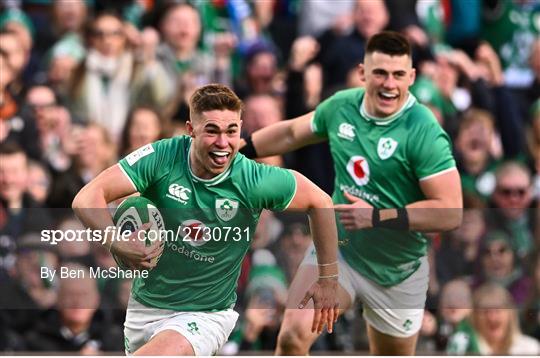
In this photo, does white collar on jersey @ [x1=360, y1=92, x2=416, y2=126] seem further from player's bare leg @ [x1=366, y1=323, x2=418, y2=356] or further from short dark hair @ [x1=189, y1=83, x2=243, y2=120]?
short dark hair @ [x1=189, y1=83, x2=243, y2=120]

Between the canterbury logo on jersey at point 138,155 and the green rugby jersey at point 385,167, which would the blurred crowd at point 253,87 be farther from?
the canterbury logo on jersey at point 138,155

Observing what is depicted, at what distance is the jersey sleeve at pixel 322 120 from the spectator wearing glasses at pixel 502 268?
47.3 inches

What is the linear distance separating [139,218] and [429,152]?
1.99 meters

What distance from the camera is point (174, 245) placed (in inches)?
320

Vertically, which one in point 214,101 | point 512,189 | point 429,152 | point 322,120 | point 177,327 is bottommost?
point 177,327

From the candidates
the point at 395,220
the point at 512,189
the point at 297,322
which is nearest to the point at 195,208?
the point at 297,322

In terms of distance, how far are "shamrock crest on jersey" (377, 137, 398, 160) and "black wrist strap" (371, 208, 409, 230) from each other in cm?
35

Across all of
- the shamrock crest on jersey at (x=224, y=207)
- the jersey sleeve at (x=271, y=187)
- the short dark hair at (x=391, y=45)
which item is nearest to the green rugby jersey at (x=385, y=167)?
the short dark hair at (x=391, y=45)

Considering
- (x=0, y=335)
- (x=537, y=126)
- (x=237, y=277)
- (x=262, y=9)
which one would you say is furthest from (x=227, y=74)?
(x=237, y=277)

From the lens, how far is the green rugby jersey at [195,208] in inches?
→ 318

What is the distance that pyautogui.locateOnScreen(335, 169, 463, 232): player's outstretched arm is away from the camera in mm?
9094

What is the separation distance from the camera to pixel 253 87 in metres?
12.5

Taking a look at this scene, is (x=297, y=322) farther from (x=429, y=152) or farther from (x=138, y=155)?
(x=138, y=155)

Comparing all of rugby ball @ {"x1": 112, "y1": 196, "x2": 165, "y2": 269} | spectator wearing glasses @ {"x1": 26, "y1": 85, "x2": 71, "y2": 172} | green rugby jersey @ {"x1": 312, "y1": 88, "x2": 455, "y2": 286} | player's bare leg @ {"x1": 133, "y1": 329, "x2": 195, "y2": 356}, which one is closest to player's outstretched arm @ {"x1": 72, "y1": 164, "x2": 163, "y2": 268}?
rugby ball @ {"x1": 112, "y1": 196, "x2": 165, "y2": 269}
